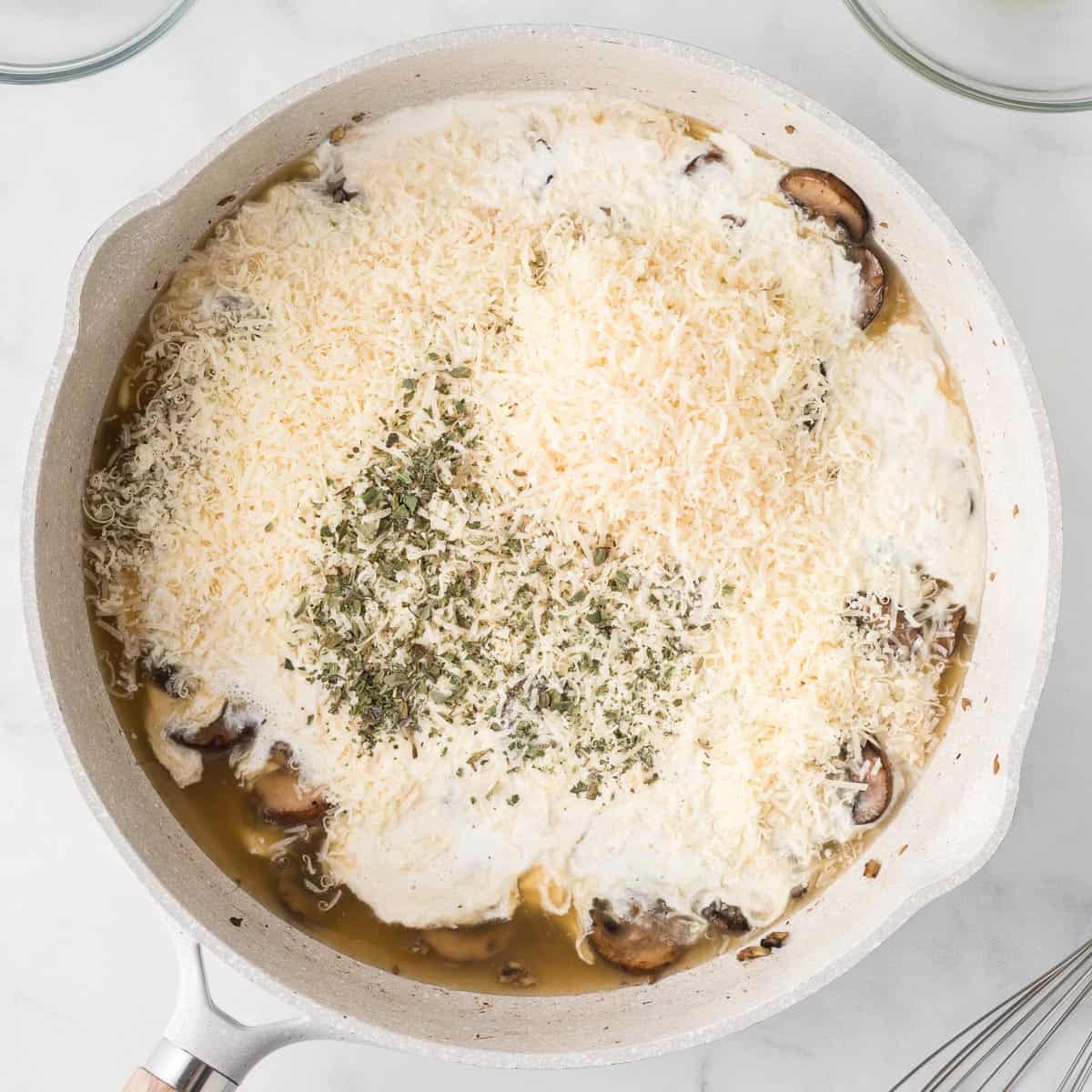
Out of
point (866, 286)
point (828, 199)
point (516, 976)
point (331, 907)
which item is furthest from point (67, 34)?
point (516, 976)

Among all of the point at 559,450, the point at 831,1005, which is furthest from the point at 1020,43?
the point at 831,1005

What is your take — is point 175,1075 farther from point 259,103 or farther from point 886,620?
point 259,103

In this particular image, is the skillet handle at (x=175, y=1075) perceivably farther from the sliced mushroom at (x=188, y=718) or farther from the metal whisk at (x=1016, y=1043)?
the metal whisk at (x=1016, y=1043)

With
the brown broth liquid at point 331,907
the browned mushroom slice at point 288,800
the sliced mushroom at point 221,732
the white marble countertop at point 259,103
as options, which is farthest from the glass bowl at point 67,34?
the browned mushroom slice at point 288,800

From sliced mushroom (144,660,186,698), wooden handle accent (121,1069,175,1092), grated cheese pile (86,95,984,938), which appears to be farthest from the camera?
sliced mushroom (144,660,186,698)

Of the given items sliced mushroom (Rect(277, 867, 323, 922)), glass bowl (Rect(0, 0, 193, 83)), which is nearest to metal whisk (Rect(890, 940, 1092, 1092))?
sliced mushroom (Rect(277, 867, 323, 922))

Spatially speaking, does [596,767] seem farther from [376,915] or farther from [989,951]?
[989,951]

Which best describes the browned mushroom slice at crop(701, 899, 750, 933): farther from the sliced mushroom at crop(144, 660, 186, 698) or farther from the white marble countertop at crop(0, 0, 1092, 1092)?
the sliced mushroom at crop(144, 660, 186, 698)
